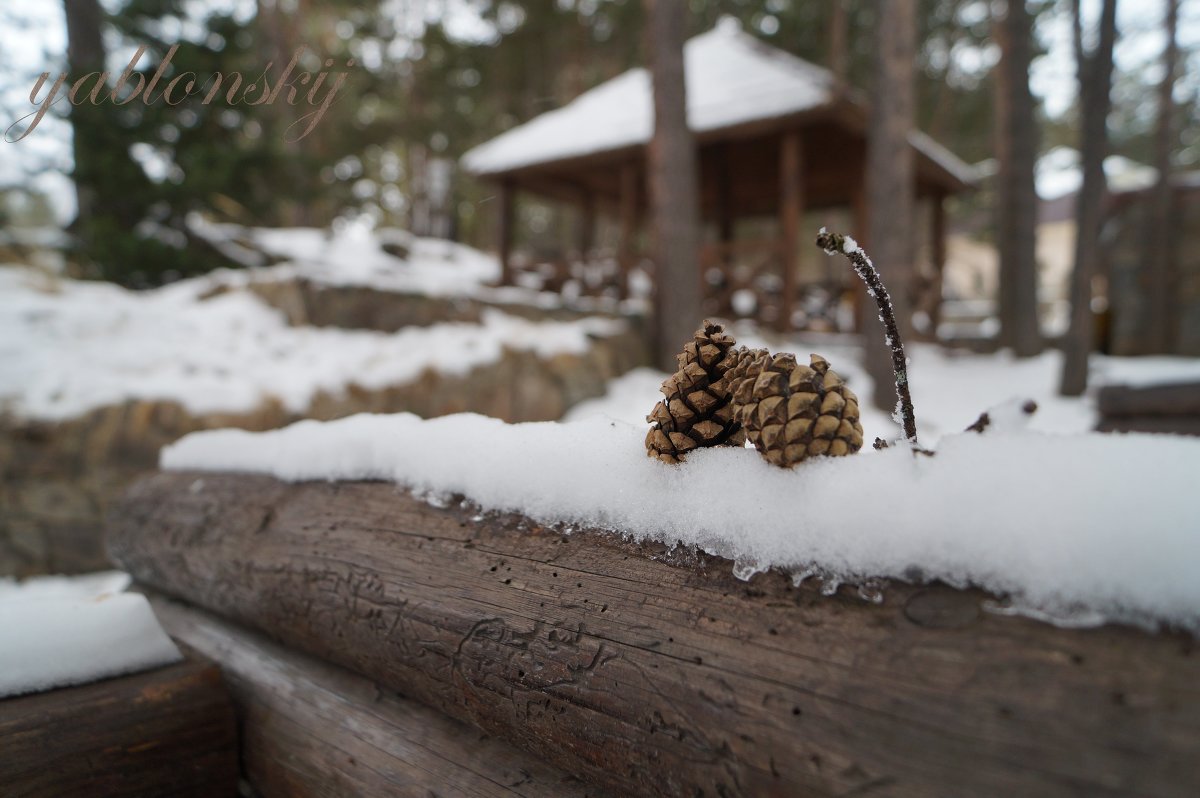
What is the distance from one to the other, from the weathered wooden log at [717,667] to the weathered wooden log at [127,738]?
0.29 metres

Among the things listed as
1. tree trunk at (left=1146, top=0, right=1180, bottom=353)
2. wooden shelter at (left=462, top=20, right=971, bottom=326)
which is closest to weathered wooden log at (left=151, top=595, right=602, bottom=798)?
wooden shelter at (left=462, top=20, right=971, bottom=326)

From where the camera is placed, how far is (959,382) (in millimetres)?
7422

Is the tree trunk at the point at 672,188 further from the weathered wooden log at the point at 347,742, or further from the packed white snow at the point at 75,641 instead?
the packed white snow at the point at 75,641

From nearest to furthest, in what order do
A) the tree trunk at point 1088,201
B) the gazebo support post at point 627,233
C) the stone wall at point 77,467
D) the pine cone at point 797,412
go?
the pine cone at point 797,412, the stone wall at point 77,467, the tree trunk at point 1088,201, the gazebo support post at point 627,233

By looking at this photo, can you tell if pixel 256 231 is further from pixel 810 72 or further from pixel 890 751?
pixel 890 751

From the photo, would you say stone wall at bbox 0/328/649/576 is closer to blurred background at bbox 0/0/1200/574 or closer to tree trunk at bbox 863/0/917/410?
blurred background at bbox 0/0/1200/574

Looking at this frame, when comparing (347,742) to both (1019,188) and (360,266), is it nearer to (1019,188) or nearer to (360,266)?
(360,266)

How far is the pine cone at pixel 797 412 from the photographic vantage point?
32.2 inches

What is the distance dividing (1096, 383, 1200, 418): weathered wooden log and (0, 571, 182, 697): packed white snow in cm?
592

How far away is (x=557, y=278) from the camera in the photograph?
9031mm

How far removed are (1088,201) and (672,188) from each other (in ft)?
13.2

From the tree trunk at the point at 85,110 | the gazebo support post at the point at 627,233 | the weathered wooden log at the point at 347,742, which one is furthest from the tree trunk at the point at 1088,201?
the tree trunk at the point at 85,110

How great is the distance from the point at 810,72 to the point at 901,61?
7.49ft

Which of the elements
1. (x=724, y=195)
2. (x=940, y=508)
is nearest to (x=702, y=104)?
(x=724, y=195)
